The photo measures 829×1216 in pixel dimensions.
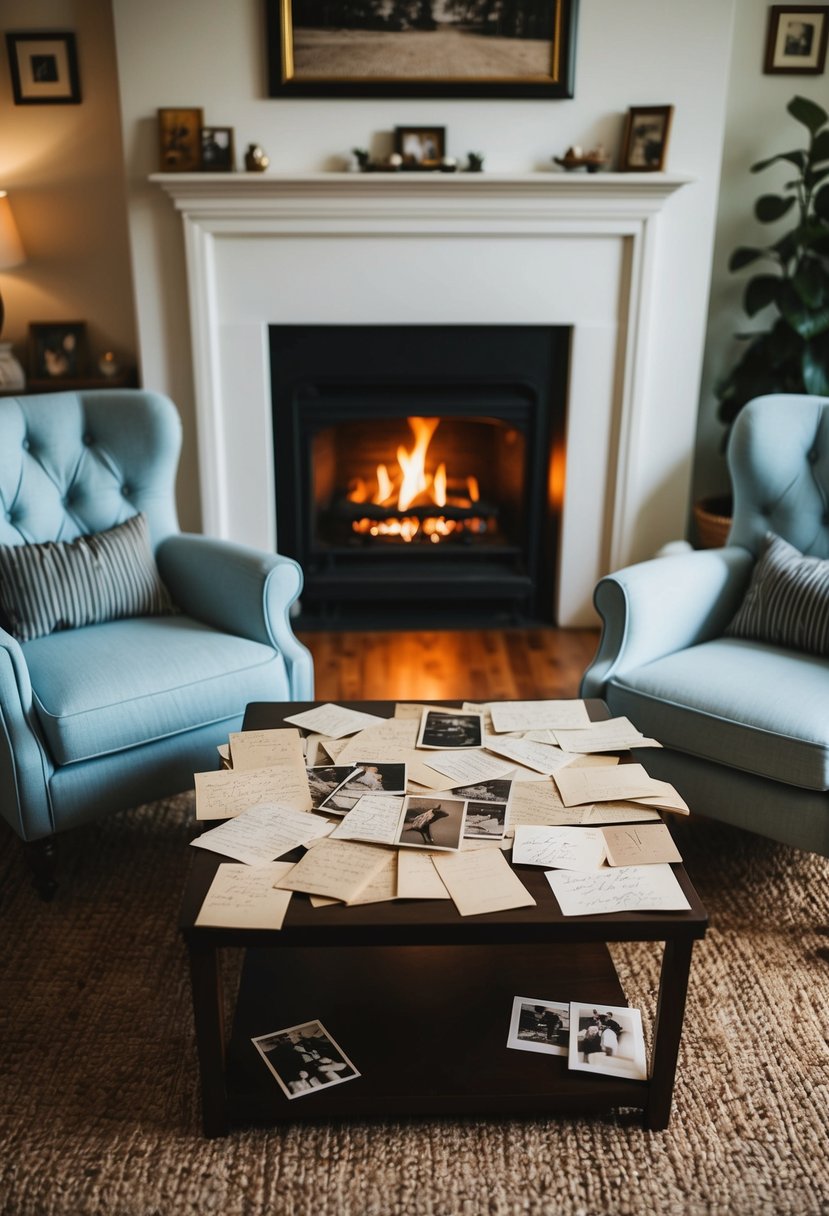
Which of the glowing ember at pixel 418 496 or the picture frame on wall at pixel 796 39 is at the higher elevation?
the picture frame on wall at pixel 796 39

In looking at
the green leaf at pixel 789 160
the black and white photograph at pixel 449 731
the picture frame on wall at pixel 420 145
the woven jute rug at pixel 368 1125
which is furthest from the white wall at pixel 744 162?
the woven jute rug at pixel 368 1125

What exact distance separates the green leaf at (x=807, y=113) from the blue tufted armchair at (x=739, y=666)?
1183mm

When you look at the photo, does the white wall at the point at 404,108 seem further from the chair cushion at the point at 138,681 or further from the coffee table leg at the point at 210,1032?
the coffee table leg at the point at 210,1032

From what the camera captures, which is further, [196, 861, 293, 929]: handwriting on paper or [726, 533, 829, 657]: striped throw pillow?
[726, 533, 829, 657]: striped throw pillow

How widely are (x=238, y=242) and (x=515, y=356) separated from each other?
944 mm

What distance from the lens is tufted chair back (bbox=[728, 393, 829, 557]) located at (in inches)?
96.9

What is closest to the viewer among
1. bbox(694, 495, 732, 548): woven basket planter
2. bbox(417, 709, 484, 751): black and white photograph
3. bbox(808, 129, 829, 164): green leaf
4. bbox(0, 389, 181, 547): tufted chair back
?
bbox(417, 709, 484, 751): black and white photograph

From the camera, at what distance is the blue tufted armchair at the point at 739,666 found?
198 centimetres

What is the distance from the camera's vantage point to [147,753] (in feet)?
7.00

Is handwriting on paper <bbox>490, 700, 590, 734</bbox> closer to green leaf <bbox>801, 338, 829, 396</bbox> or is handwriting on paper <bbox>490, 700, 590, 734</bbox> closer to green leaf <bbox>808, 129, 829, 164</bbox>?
green leaf <bbox>801, 338, 829, 396</bbox>

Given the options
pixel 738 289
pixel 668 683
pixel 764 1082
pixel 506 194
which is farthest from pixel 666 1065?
pixel 738 289

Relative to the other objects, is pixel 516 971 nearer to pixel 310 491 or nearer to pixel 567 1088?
pixel 567 1088

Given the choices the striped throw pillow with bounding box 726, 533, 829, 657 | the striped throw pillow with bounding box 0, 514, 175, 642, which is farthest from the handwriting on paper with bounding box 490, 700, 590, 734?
the striped throw pillow with bounding box 0, 514, 175, 642

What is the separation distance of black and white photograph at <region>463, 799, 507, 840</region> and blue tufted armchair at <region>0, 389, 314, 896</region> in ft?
2.44
